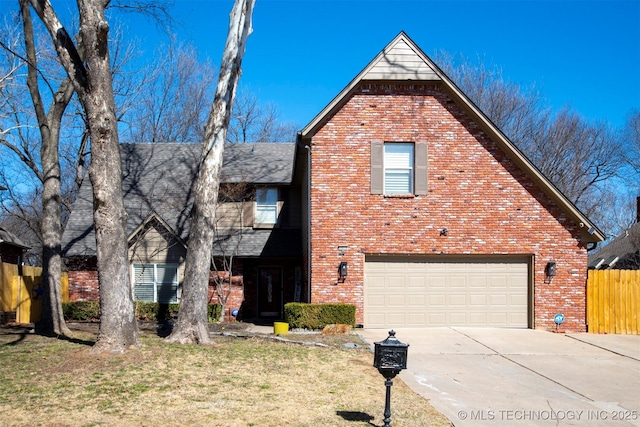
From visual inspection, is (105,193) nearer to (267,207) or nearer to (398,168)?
(398,168)

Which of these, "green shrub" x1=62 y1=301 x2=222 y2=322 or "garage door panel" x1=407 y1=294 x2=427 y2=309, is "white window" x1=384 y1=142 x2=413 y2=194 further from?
"green shrub" x1=62 y1=301 x2=222 y2=322

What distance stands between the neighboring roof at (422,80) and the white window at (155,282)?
7.10 metres

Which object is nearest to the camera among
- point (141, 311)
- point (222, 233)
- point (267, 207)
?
point (141, 311)

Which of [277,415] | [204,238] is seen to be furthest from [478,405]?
[204,238]

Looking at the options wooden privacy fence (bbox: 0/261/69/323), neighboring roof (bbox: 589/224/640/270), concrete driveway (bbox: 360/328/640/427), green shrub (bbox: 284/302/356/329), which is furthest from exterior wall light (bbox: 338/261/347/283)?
neighboring roof (bbox: 589/224/640/270)

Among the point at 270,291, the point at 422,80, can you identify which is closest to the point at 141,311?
the point at 270,291

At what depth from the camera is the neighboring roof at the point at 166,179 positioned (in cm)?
2170

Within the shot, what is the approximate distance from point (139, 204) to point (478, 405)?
54.0 feet

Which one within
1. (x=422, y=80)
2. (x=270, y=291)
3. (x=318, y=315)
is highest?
(x=422, y=80)

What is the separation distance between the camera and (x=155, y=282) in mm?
21188

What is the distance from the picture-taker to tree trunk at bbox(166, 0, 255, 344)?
541 inches

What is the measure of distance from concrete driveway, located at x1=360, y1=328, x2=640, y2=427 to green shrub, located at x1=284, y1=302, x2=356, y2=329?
0.67m

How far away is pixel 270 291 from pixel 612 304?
1095 centimetres

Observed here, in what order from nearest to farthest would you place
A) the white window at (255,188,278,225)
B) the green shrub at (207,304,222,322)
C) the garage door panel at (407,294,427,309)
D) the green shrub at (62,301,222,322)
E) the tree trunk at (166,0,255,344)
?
the tree trunk at (166,0,255,344)
the garage door panel at (407,294,427,309)
the green shrub at (62,301,222,322)
the green shrub at (207,304,222,322)
the white window at (255,188,278,225)
